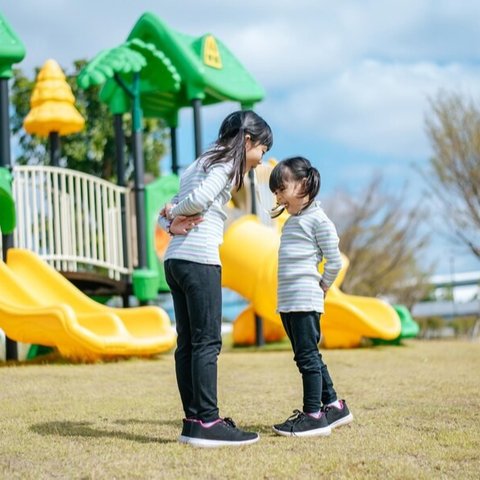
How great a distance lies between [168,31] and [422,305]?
30740mm

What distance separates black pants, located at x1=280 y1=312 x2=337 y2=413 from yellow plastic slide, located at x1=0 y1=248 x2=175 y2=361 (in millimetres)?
4721

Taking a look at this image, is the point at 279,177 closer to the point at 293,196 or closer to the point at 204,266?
the point at 293,196

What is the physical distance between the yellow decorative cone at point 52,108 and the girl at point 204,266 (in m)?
8.83

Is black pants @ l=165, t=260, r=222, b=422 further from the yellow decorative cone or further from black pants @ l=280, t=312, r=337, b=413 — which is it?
the yellow decorative cone

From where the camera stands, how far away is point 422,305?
4088 cm

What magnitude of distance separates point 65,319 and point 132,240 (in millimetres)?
2967

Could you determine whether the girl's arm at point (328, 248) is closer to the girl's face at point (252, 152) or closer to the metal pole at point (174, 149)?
the girl's face at point (252, 152)

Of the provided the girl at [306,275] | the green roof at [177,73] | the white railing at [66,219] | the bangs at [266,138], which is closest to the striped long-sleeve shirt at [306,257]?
the girl at [306,275]

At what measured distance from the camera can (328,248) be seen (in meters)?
4.45

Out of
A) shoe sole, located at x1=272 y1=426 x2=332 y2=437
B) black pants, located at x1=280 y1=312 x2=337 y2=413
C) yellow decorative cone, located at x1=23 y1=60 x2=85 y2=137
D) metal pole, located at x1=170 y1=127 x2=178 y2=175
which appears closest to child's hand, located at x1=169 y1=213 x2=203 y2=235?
black pants, located at x1=280 y1=312 x2=337 y2=413

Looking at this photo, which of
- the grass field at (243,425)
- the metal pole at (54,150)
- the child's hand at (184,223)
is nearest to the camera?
the grass field at (243,425)

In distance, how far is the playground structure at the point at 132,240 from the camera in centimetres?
922

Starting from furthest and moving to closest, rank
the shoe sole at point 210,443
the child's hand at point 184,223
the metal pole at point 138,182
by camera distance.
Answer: the metal pole at point 138,182, the child's hand at point 184,223, the shoe sole at point 210,443

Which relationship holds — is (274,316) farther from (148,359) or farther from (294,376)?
(294,376)
